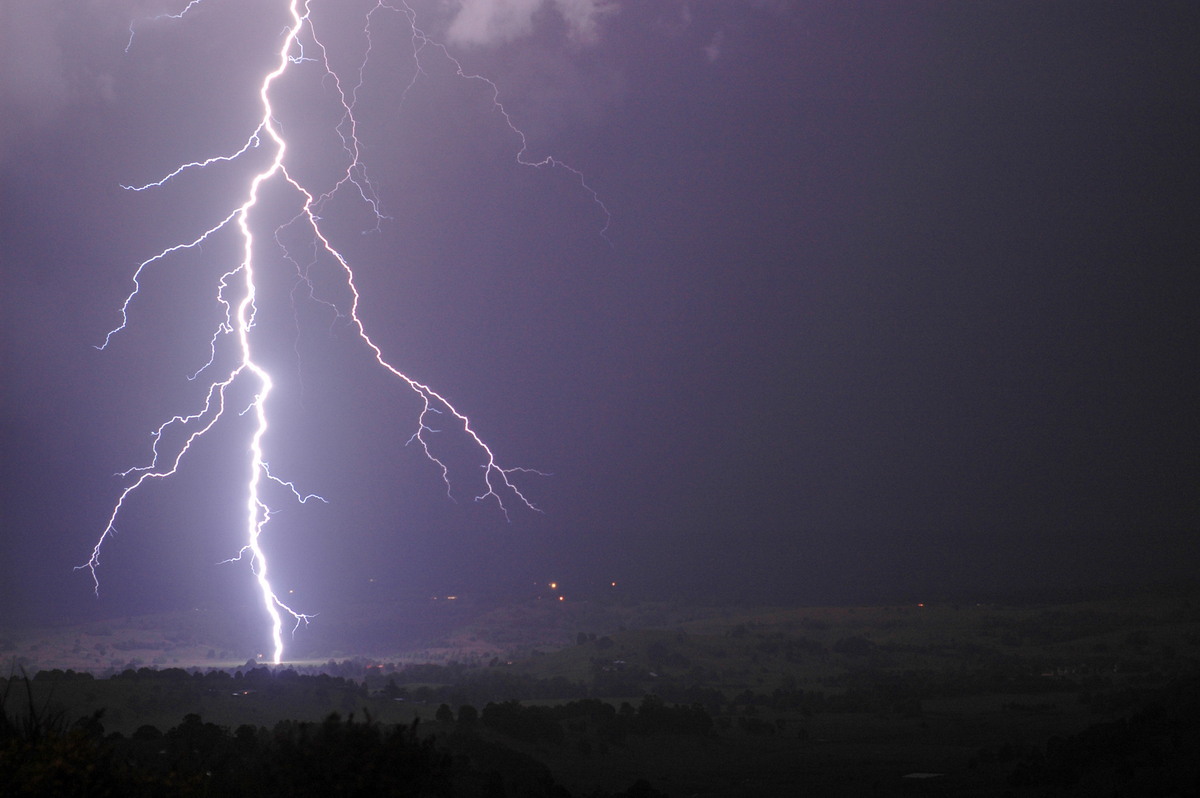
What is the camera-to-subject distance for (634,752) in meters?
20.2

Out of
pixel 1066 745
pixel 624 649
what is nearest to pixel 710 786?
pixel 1066 745

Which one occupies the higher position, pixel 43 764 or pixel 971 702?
pixel 43 764

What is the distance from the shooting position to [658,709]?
74.6ft

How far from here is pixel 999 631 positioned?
44.2 metres

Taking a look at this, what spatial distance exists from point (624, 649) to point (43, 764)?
3478cm

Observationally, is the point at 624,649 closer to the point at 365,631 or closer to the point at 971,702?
the point at 971,702

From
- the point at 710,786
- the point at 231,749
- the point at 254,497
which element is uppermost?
the point at 254,497

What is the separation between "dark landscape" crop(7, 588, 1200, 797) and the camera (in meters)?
10.0

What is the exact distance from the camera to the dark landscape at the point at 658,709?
10.0 metres

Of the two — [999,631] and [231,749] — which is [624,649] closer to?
[999,631]

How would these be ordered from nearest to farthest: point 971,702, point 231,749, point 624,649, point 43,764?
point 43,764
point 231,749
point 971,702
point 624,649

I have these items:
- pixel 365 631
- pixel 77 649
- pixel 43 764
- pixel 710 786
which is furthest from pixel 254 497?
pixel 365 631

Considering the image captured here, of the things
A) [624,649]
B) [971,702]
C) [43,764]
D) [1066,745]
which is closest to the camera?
[43,764]

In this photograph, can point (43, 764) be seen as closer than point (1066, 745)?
Yes
